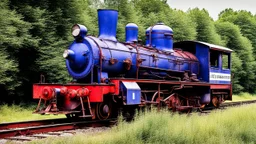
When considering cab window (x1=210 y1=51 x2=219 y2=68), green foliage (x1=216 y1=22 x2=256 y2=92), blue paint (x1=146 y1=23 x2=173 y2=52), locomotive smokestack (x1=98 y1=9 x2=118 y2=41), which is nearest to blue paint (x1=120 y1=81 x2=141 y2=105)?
locomotive smokestack (x1=98 y1=9 x2=118 y2=41)

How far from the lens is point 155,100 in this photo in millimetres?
11797

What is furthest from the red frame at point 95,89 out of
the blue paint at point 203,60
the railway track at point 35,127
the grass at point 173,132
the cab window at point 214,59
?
the cab window at point 214,59

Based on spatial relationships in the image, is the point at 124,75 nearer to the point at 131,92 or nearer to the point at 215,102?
the point at 131,92

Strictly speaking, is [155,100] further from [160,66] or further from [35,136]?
[35,136]

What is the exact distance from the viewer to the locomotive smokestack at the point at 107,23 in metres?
10.7

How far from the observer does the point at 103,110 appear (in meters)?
10.0

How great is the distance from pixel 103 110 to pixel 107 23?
112 inches

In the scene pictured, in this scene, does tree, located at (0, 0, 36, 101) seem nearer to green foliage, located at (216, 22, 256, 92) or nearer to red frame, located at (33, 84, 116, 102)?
red frame, located at (33, 84, 116, 102)

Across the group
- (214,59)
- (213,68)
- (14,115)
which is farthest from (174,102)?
(14,115)

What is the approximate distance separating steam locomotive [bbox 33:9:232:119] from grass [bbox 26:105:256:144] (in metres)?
1.99

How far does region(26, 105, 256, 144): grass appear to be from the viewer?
245 inches

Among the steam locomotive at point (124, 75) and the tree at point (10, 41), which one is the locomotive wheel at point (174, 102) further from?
the tree at point (10, 41)

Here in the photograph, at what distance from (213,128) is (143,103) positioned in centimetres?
307

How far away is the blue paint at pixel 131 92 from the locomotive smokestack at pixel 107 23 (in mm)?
1899
